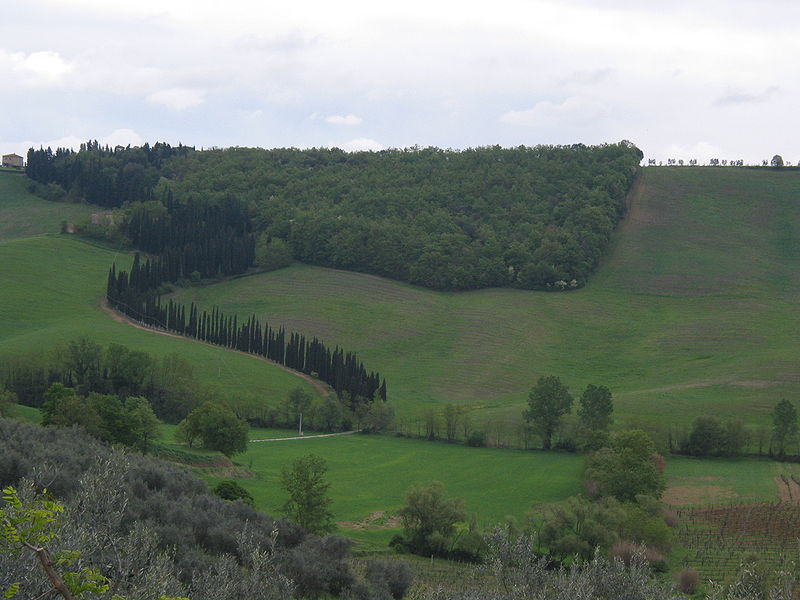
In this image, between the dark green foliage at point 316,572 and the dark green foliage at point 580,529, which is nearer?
the dark green foliage at point 316,572

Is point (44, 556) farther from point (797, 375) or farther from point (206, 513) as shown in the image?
point (797, 375)

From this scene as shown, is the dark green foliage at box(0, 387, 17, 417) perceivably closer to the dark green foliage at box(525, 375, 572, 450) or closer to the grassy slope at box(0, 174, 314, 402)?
the grassy slope at box(0, 174, 314, 402)

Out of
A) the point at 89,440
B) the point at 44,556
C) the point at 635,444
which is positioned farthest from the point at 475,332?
the point at 44,556

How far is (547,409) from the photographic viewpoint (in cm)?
9106

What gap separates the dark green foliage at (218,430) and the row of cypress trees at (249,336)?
33768 mm

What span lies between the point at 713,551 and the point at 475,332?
3230 inches

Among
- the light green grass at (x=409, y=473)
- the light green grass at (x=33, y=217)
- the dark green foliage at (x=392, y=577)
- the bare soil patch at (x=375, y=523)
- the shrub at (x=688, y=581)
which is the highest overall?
the light green grass at (x=33, y=217)

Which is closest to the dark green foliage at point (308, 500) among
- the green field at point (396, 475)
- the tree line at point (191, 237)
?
the green field at point (396, 475)

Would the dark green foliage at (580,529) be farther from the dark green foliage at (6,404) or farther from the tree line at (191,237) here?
the tree line at (191,237)

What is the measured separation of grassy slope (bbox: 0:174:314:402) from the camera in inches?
4190

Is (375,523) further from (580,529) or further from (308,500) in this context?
(580,529)

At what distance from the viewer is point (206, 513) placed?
120 ft

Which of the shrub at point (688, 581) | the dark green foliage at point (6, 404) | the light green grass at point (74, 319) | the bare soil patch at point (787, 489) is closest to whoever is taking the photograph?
the shrub at point (688, 581)

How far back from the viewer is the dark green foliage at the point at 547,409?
91000 mm
